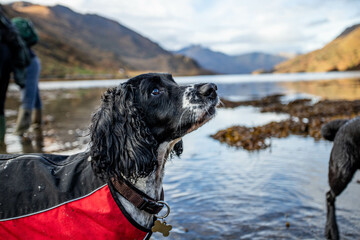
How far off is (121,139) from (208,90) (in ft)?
2.56

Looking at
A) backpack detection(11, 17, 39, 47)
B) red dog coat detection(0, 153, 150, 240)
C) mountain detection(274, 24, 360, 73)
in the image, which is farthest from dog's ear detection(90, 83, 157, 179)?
mountain detection(274, 24, 360, 73)

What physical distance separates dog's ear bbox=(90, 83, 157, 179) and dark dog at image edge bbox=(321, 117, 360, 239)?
7.07 feet

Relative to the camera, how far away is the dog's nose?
2.29 m

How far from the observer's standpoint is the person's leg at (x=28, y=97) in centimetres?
709

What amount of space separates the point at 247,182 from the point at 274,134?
3597 millimetres

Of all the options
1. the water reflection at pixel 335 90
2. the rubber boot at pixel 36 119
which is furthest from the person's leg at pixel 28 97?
the water reflection at pixel 335 90

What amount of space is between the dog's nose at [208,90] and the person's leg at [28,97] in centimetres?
618

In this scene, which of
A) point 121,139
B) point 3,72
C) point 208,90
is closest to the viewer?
point 121,139

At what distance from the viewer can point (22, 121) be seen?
7.21m

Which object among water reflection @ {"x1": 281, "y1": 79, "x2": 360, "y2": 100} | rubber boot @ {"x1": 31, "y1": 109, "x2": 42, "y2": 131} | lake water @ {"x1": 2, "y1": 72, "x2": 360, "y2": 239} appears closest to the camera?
lake water @ {"x1": 2, "y1": 72, "x2": 360, "y2": 239}

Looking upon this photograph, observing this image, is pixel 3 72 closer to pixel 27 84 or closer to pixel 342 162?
pixel 27 84

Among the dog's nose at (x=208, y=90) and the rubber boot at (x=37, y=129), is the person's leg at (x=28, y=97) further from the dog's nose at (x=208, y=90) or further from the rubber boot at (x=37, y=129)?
the dog's nose at (x=208, y=90)

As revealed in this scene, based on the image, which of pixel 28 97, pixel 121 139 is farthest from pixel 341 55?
pixel 121 139

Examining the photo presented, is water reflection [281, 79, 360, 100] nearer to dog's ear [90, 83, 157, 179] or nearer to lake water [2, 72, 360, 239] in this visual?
lake water [2, 72, 360, 239]
